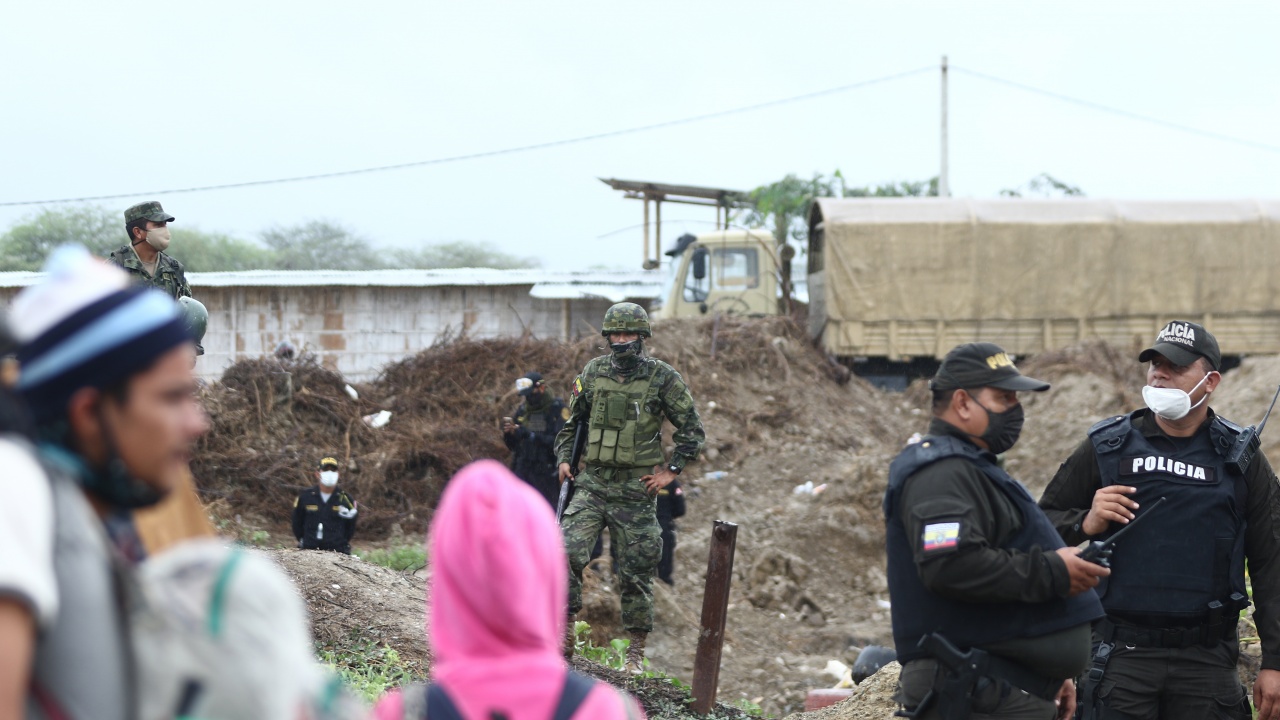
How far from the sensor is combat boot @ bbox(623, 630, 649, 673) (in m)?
6.96

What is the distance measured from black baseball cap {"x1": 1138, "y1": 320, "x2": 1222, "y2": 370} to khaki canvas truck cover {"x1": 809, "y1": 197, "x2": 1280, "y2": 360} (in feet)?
44.9

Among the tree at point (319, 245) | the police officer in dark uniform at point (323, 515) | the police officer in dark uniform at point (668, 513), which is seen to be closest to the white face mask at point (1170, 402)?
the police officer in dark uniform at point (668, 513)

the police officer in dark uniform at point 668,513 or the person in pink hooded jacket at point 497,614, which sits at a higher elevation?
the person in pink hooded jacket at point 497,614

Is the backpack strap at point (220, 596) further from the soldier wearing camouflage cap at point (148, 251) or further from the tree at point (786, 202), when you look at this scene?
the tree at point (786, 202)

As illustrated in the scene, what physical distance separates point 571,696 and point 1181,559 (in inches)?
116

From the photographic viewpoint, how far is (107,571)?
126 centimetres

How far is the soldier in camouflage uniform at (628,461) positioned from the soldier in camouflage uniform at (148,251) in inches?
103

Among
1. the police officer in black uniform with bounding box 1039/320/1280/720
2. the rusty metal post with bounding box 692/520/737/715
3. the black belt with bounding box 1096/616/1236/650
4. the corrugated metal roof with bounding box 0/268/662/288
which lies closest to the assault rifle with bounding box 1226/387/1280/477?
the police officer in black uniform with bounding box 1039/320/1280/720

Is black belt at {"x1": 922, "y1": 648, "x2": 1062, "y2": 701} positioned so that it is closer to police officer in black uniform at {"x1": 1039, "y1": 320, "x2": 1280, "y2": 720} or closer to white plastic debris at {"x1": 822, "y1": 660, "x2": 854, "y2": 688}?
police officer in black uniform at {"x1": 1039, "y1": 320, "x2": 1280, "y2": 720}

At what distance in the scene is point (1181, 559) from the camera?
12.7ft

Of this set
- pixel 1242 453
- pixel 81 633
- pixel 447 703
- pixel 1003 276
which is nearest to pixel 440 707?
pixel 447 703

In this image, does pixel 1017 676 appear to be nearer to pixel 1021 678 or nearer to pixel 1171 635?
pixel 1021 678

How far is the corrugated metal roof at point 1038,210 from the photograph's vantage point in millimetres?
18016

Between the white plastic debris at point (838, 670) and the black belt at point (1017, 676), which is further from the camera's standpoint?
the white plastic debris at point (838, 670)
